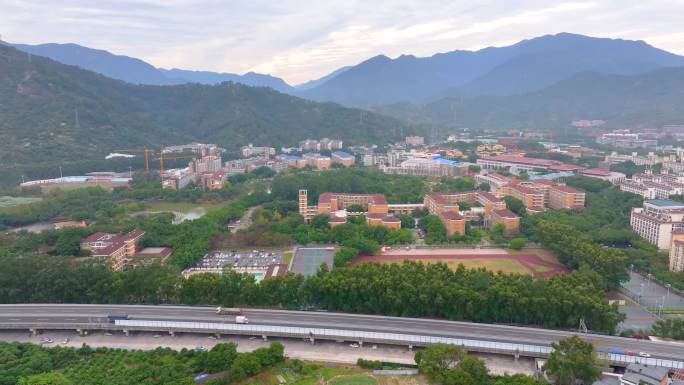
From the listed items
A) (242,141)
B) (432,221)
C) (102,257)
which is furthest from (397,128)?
(102,257)

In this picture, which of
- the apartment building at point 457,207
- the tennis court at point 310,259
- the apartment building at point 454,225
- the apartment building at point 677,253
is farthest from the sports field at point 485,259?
the apartment building at point 677,253

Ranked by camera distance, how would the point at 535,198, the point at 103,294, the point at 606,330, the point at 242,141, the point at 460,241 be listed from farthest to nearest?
1. the point at 242,141
2. the point at 535,198
3. the point at 460,241
4. the point at 103,294
5. the point at 606,330

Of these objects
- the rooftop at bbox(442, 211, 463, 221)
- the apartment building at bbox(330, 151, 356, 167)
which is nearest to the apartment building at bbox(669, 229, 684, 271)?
the rooftop at bbox(442, 211, 463, 221)

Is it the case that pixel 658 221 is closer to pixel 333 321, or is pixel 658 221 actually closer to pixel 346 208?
pixel 346 208

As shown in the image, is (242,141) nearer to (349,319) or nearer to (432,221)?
(432,221)

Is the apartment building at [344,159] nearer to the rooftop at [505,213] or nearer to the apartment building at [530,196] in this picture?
the apartment building at [530,196]

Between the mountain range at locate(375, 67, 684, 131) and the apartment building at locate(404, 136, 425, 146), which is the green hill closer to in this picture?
the apartment building at locate(404, 136, 425, 146)
